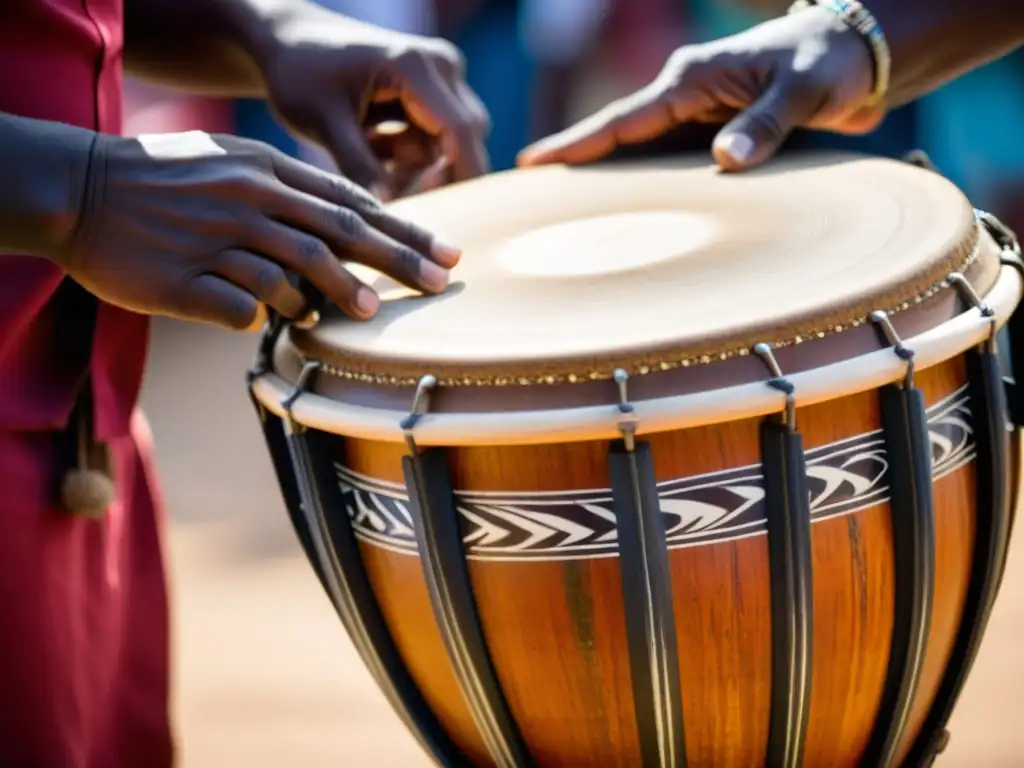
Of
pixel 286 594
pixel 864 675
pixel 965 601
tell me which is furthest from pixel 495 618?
pixel 286 594

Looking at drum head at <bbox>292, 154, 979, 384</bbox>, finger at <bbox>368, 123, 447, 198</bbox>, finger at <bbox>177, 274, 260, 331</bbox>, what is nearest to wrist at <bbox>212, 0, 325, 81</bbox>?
finger at <bbox>368, 123, 447, 198</bbox>

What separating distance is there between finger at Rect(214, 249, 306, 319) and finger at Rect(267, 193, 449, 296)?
2 cm

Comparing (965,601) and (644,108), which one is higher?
(644,108)

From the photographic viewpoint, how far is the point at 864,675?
97 centimetres

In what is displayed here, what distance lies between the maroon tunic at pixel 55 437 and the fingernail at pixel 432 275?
0.97ft

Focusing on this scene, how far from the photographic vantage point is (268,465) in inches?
121

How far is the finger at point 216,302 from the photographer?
89cm

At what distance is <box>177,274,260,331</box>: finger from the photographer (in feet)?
2.91

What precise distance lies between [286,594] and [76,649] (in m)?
1.29

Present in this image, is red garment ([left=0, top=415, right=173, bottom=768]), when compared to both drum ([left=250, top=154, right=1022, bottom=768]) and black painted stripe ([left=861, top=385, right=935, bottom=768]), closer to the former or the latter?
drum ([left=250, top=154, right=1022, bottom=768])

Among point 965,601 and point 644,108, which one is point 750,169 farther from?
point 965,601

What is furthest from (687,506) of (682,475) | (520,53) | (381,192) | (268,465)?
(520,53)

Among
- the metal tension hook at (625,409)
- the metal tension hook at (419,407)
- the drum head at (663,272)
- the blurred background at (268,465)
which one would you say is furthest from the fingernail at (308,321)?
the blurred background at (268,465)

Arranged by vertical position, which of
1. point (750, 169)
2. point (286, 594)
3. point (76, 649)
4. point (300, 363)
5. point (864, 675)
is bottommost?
point (286, 594)
